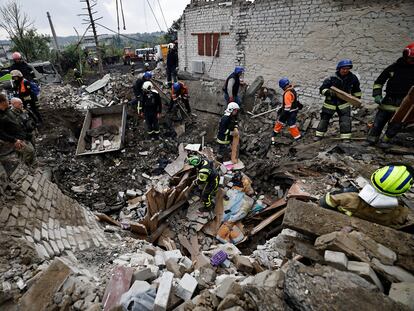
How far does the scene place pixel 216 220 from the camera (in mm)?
4906

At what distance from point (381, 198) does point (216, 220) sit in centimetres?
323

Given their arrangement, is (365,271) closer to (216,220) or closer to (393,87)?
(216,220)

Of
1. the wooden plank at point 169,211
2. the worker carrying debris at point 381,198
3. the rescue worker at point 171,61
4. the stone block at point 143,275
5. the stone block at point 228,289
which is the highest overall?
the rescue worker at point 171,61

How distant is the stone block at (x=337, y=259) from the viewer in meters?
1.95

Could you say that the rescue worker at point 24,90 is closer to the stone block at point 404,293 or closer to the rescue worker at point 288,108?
the rescue worker at point 288,108

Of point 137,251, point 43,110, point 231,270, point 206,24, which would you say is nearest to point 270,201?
point 231,270

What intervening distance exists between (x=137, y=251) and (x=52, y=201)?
1537mm

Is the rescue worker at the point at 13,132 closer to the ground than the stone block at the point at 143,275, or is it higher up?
higher up

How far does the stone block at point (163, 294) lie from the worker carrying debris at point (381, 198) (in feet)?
6.19

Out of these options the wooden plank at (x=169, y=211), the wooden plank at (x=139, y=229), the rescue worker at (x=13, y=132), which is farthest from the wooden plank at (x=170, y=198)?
the rescue worker at (x=13, y=132)

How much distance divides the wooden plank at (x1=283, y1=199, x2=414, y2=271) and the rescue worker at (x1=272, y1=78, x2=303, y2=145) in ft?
12.2

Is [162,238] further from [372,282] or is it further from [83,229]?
[372,282]

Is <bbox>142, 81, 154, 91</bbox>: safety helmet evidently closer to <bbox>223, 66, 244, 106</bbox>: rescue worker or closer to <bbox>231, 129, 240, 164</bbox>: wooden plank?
<bbox>223, 66, 244, 106</bbox>: rescue worker

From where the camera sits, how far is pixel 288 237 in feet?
9.06
